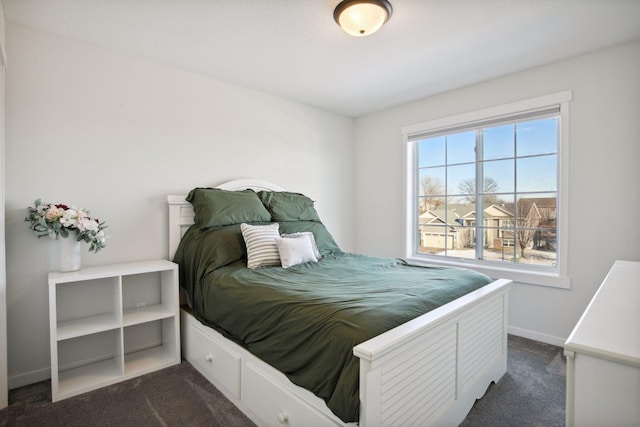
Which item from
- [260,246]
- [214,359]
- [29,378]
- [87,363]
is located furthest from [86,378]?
[260,246]

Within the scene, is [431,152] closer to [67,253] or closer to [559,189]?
[559,189]

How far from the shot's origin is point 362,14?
1865 millimetres

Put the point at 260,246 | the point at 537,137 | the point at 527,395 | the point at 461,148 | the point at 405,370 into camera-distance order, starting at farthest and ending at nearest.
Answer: the point at 461,148
the point at 537,137
the point at 260,246
the point at 527,395
the point at 405,370

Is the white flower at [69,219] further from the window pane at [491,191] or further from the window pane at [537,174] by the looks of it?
the window pane at [537,174]

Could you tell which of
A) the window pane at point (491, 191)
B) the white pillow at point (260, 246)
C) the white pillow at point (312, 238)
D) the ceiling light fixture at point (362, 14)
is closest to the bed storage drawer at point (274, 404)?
the white pillow at point (260, 246)

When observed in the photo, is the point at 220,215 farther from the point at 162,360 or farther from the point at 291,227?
the point at 162,360

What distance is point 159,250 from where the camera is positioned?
2.68 m

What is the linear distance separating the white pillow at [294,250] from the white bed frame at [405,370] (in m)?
0.69

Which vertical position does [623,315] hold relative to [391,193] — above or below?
below

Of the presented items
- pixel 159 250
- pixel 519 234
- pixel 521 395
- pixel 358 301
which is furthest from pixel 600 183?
pixel 159 250

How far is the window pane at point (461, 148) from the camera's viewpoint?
11.0ft

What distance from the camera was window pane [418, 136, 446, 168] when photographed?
3.62 metres

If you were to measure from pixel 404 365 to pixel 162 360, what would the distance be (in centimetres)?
188

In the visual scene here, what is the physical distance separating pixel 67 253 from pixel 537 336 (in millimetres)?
3714
